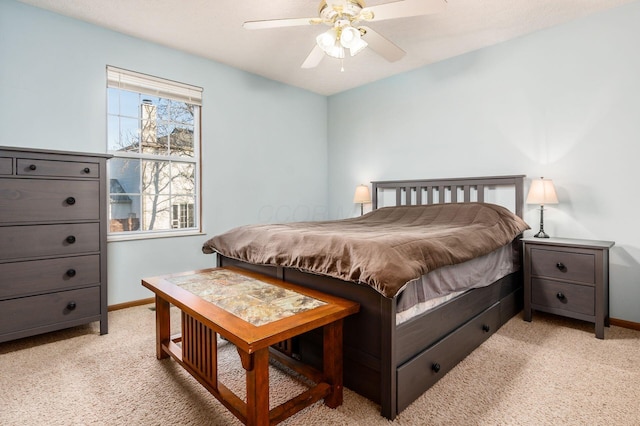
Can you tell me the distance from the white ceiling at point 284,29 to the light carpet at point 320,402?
8.31 feet

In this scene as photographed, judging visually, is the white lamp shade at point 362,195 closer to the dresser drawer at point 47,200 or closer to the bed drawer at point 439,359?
the bed drawer at point 439,359

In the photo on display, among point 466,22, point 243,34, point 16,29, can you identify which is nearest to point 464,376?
point 466,22

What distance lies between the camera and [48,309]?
2.22 meters

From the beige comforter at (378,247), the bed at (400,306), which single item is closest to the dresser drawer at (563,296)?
the bed at (400,306)

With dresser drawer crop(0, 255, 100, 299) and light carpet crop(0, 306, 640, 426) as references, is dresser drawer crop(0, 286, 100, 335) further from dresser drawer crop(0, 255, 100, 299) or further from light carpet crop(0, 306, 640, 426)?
light carpet crop(0, 306, 640, 426)

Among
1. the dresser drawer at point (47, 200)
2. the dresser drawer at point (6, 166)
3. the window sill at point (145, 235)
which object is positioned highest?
the dresser drawer at point (6, 166)

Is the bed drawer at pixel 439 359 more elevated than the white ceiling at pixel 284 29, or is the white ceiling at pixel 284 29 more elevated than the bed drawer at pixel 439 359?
the white ceiling at pixel 284 29

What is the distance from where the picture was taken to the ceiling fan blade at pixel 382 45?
7.21ft

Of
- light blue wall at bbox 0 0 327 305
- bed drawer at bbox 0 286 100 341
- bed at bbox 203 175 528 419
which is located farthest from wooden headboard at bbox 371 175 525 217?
bed drawer at bbox 0 286 100 341

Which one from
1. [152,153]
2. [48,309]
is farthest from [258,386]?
[152,153]

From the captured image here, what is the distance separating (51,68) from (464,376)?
3712 mm

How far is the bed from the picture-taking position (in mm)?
1467

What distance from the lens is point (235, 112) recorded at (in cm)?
379

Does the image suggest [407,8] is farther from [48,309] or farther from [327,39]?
[48,309]
